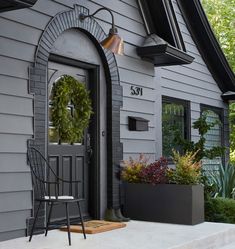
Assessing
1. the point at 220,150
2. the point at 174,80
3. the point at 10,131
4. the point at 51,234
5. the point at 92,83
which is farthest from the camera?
the point at 174,80

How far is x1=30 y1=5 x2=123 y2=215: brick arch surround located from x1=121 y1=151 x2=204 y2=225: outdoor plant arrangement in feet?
0.73

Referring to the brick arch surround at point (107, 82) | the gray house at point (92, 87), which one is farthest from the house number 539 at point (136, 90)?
the brick arch surround at point (107, 82)

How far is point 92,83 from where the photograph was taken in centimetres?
661

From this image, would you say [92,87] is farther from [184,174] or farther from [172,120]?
[172,120]

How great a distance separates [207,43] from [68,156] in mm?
5141

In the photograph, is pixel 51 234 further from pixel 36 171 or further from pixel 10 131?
pixel 10 131

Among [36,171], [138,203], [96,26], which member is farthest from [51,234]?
[96,26]

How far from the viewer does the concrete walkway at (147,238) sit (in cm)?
488

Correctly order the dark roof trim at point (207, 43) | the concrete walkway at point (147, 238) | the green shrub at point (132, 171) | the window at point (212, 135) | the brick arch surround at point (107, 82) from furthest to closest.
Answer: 1. the window at point (212, 135)
2. the dark roof trim at point (207, 43)
3. the green shrub at point (132, 171)
4. the brick arch surround at point (107, 82)
5. the concrete walkway at point (147, 238)

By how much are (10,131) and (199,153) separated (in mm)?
3473

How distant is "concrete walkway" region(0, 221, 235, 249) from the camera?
4875mm

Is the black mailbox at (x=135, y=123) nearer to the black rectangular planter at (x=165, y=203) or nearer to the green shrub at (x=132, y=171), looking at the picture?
the green shrub at (x=132, y=171)

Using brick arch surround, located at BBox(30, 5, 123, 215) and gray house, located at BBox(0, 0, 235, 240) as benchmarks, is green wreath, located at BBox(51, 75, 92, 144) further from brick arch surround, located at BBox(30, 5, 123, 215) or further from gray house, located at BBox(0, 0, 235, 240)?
brick arch surround, located at BBox(30, 5, 123, 215)

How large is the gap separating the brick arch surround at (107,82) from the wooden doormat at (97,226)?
49 cm
